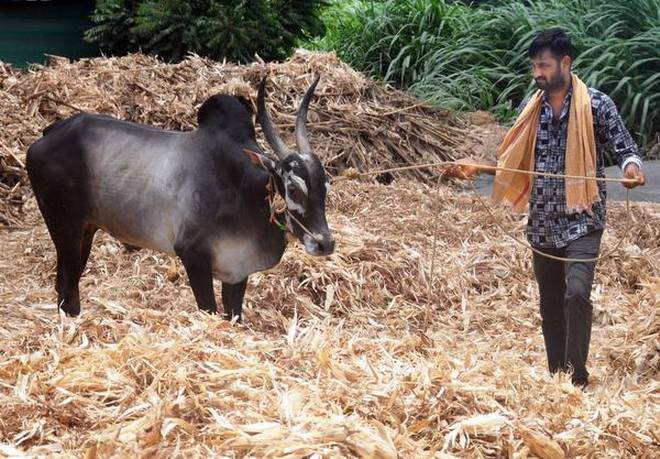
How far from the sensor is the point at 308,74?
12055mm

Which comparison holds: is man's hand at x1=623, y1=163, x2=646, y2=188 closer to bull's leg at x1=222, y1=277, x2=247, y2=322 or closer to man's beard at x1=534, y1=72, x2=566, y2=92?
man's beard at x1=534, y1=72, x2=566, y2=92

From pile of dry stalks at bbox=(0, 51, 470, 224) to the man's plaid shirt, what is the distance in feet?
16.6

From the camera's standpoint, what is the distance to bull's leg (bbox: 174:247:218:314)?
21.4 ft

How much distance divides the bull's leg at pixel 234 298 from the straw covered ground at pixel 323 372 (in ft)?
2.14

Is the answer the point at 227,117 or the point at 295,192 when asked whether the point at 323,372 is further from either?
the point at 227,117

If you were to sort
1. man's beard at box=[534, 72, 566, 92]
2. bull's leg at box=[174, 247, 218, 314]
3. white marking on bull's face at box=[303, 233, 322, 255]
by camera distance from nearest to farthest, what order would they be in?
man's beard at box=[534, 72, 566, 92] < white marking on bull's face at box=[303, 233, 322, 255] < bull's leg at box=[174, 247, 218, 314]

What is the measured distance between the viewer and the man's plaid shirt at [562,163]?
5.85 metres

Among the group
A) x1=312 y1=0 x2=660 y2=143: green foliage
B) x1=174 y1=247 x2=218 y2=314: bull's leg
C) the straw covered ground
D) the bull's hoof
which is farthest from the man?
x1=312 y1=0 x2=660 y2=143: green foliage

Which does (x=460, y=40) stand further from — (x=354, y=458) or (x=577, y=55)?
(x=354, y=458)

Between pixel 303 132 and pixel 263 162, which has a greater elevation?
pixel 303 132

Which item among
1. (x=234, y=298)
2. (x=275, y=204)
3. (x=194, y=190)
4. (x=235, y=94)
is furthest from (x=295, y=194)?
(x=235, y=94)

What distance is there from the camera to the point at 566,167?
19.2ft

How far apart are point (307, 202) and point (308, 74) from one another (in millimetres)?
6004

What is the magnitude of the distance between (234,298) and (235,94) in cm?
458
